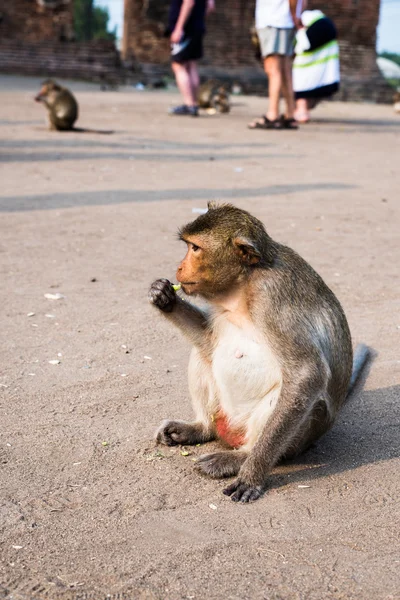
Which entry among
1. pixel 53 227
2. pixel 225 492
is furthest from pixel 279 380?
pixel 53 227

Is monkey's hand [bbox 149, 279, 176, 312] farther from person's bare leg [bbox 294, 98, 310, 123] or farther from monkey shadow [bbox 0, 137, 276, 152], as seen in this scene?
person's bare leg [bbox 294, 98, 310, 123]

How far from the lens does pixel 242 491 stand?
2.89m

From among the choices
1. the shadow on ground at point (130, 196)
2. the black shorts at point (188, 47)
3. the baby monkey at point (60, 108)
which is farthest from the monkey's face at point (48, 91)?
the shadow on ground at point (130, 196)

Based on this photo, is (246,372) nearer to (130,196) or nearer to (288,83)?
(130,196)

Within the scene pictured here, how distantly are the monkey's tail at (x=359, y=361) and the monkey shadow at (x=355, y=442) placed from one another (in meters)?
0.07

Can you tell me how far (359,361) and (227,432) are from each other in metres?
1.01

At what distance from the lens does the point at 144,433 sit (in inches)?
134

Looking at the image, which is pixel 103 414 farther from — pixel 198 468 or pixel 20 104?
pixel 20 104

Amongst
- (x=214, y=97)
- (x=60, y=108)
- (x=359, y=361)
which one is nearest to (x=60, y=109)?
(x=60, y=108)

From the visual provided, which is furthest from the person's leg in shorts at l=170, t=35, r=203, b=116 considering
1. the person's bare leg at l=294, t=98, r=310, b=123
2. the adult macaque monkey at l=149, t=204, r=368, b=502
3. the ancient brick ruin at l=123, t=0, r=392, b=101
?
the adult macaque monkey at l=149, t=204, r=368, b=502

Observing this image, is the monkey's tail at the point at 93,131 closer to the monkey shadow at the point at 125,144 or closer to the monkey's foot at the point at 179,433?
the monkey shadow at the point at 125,144

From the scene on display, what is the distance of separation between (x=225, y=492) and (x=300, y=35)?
10919mm

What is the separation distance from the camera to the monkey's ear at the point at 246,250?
289 cm

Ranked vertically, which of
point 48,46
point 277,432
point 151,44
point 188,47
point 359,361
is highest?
point 277,432
